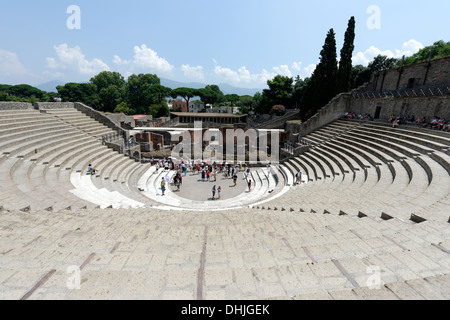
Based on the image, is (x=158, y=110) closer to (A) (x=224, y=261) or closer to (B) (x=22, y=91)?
(A) (x=224, y=261)

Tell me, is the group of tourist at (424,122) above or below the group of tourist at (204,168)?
above

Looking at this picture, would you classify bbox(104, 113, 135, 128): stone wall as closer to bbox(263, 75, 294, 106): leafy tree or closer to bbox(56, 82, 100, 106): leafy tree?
bbox(263, 75, 294, 106): leafy tree

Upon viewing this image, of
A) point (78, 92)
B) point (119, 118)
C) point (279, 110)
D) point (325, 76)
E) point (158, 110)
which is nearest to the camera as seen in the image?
point (325, 76)

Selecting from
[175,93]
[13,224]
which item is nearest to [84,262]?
[13,224]

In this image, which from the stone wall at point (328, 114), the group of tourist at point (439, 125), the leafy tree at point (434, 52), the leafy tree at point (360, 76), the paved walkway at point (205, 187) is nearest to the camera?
the group of tourist at point (439, 125)

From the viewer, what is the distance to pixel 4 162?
9781mm

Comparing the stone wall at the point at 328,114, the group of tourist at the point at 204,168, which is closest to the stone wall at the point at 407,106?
the stone wall at the point at 328,114

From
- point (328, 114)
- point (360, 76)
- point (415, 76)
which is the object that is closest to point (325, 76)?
point (328, 114)

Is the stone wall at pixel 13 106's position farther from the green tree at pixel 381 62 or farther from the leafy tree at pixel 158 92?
the green tree at pixel 381 62

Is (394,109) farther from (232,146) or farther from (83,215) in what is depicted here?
(83,215)

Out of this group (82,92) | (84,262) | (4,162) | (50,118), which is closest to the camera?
(84,262)

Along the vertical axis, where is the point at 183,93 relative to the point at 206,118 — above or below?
above
